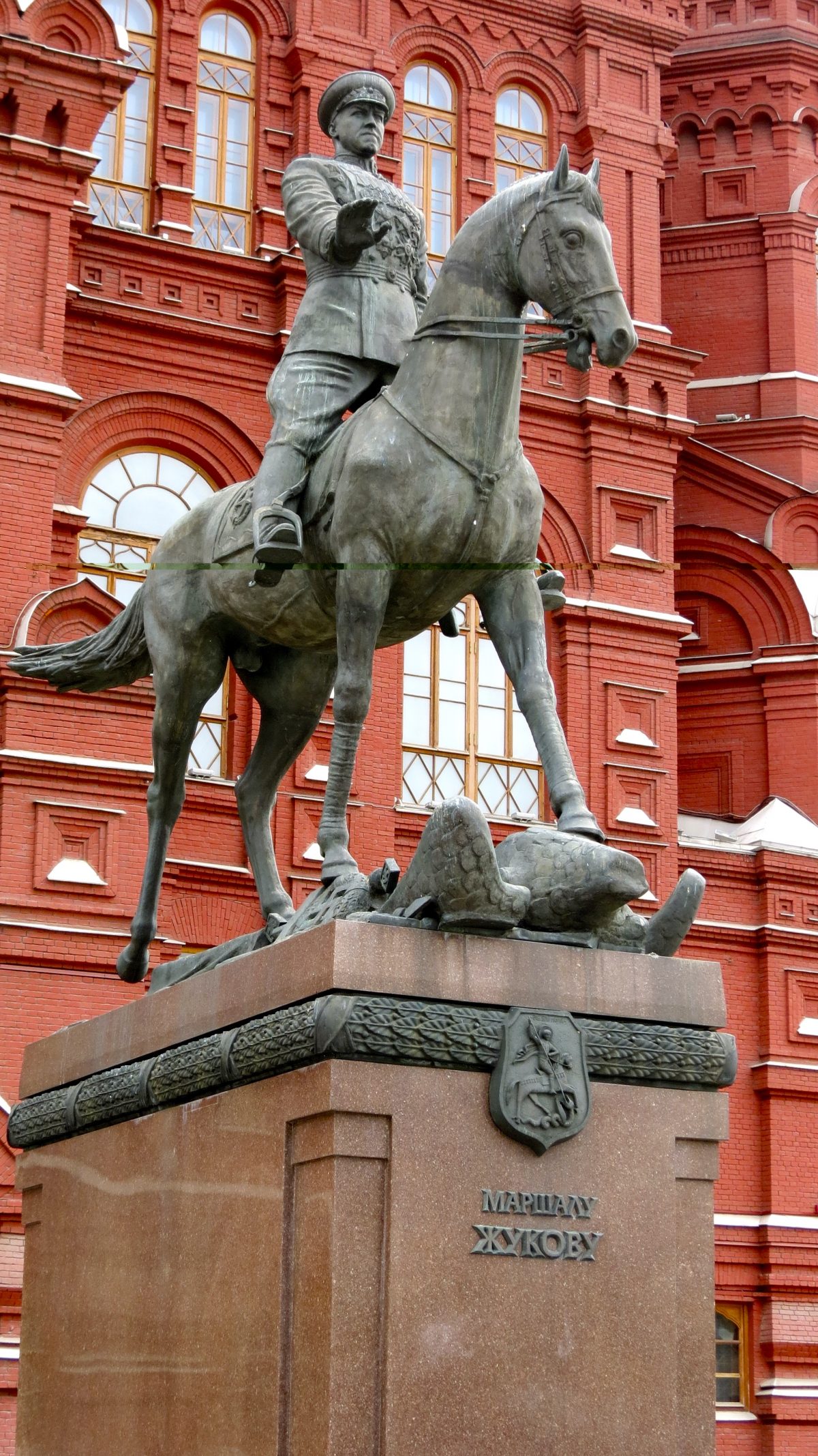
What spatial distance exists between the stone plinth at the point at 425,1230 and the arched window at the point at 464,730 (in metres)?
14.9

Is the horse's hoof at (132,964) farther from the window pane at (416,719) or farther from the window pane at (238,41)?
the window pane at (238,41)

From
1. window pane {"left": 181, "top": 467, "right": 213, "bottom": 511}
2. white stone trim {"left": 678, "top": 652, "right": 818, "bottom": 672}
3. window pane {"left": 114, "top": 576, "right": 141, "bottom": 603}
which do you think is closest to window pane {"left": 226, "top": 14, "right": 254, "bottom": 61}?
window pane {"left": 181, "top": 467, "right": 213, "bottom": 511}

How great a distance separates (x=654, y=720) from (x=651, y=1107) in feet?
55.7

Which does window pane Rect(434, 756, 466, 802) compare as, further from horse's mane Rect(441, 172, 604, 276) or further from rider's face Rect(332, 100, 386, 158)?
horse's mane Rect(441, 172, 604, 276)

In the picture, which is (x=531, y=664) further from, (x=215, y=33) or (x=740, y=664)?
(x=740, y=664)

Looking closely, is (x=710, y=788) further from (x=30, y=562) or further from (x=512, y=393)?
(x=512, y=393)

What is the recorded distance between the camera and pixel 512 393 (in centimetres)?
760

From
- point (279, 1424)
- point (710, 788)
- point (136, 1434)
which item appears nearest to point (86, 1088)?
point (136, 1434)

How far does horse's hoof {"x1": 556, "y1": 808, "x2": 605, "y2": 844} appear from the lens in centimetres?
731

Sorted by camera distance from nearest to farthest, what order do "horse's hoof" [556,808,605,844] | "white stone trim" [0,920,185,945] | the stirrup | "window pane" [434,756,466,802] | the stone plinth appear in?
the stone plinth, "horse's hoof" [556,808,605,844], the stirrup, "white stone trim" [0,920,185,945], "window pane" [434,756,466,802]

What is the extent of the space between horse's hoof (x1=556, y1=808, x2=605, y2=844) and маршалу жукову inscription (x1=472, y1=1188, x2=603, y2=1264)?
124 centimetres

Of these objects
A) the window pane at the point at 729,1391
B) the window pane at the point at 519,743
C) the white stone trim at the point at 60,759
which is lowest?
the window pane at the point at 729,1391

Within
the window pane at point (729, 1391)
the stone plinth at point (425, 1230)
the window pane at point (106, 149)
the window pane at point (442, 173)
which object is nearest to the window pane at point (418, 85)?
the window pane at point (442, 173)

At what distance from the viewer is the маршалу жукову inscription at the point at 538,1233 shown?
650cm
